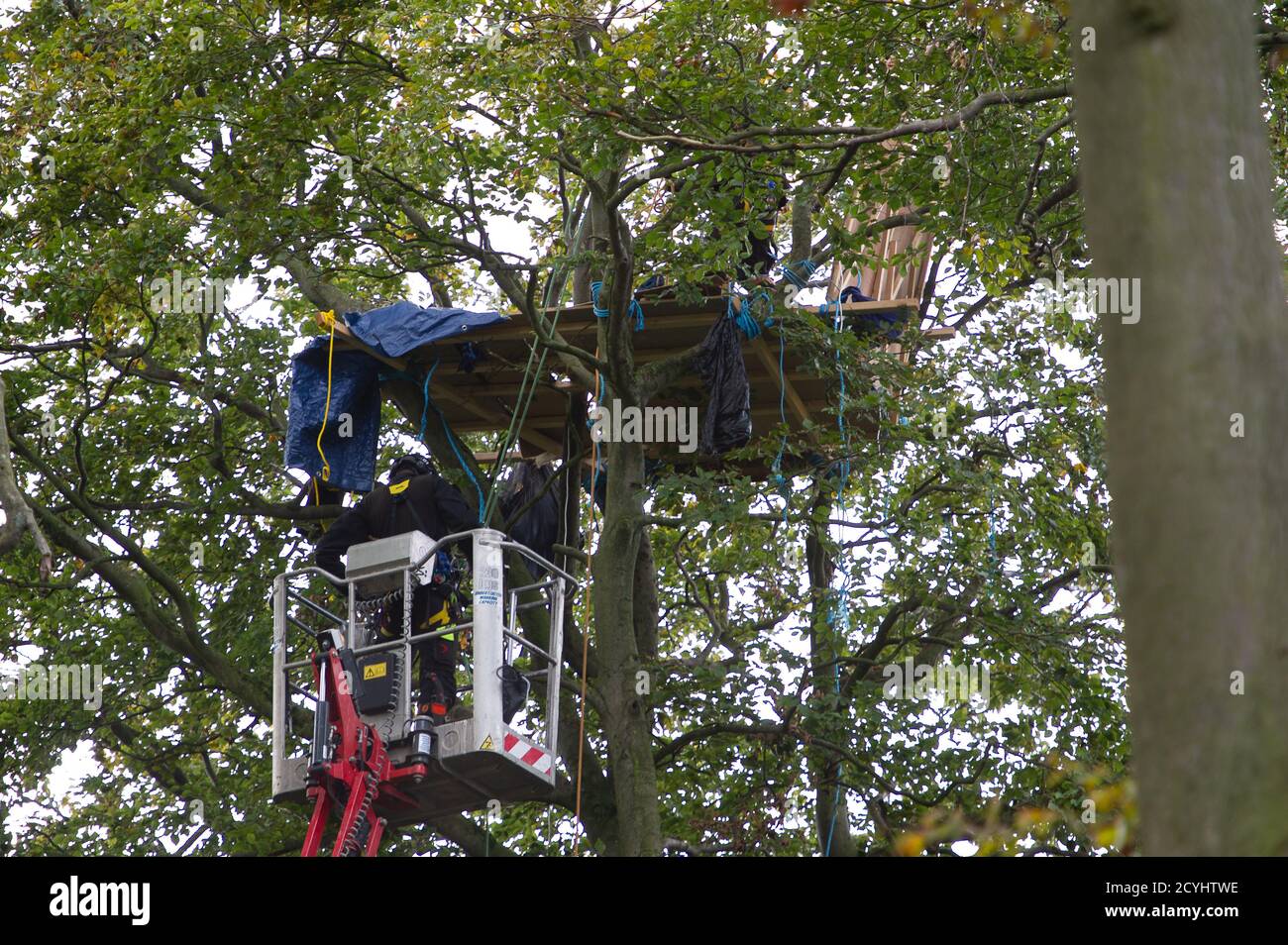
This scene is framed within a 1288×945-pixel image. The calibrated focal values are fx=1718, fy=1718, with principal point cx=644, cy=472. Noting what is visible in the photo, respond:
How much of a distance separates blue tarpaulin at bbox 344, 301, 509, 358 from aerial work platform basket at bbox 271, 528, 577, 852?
248cm

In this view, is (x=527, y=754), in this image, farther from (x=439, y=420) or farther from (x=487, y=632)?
(x=439, y=420)

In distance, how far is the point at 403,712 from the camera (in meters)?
9.55

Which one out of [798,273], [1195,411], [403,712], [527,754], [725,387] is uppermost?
[798,273]

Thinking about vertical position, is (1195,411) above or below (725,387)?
below

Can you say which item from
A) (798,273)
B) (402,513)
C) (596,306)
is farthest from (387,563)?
(798,273)

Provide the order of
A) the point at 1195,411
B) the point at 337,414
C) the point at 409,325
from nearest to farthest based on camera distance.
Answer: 1. the point at 1195,411
2. the point at 409,325
3. the point at 337,414

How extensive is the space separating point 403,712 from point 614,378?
12.1 ft

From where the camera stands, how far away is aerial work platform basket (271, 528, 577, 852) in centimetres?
941

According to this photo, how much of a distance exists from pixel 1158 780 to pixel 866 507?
10813 millimetres

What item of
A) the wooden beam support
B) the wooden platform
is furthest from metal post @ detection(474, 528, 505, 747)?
the wooden beam support

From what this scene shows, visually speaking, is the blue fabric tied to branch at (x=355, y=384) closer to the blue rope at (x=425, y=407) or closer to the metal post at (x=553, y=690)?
the blue rope at (x=425, y=407)

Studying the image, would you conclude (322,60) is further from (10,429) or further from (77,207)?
(10,429)

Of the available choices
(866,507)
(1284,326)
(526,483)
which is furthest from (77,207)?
(1284,326)

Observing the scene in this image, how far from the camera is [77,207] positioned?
1356 centimetres
